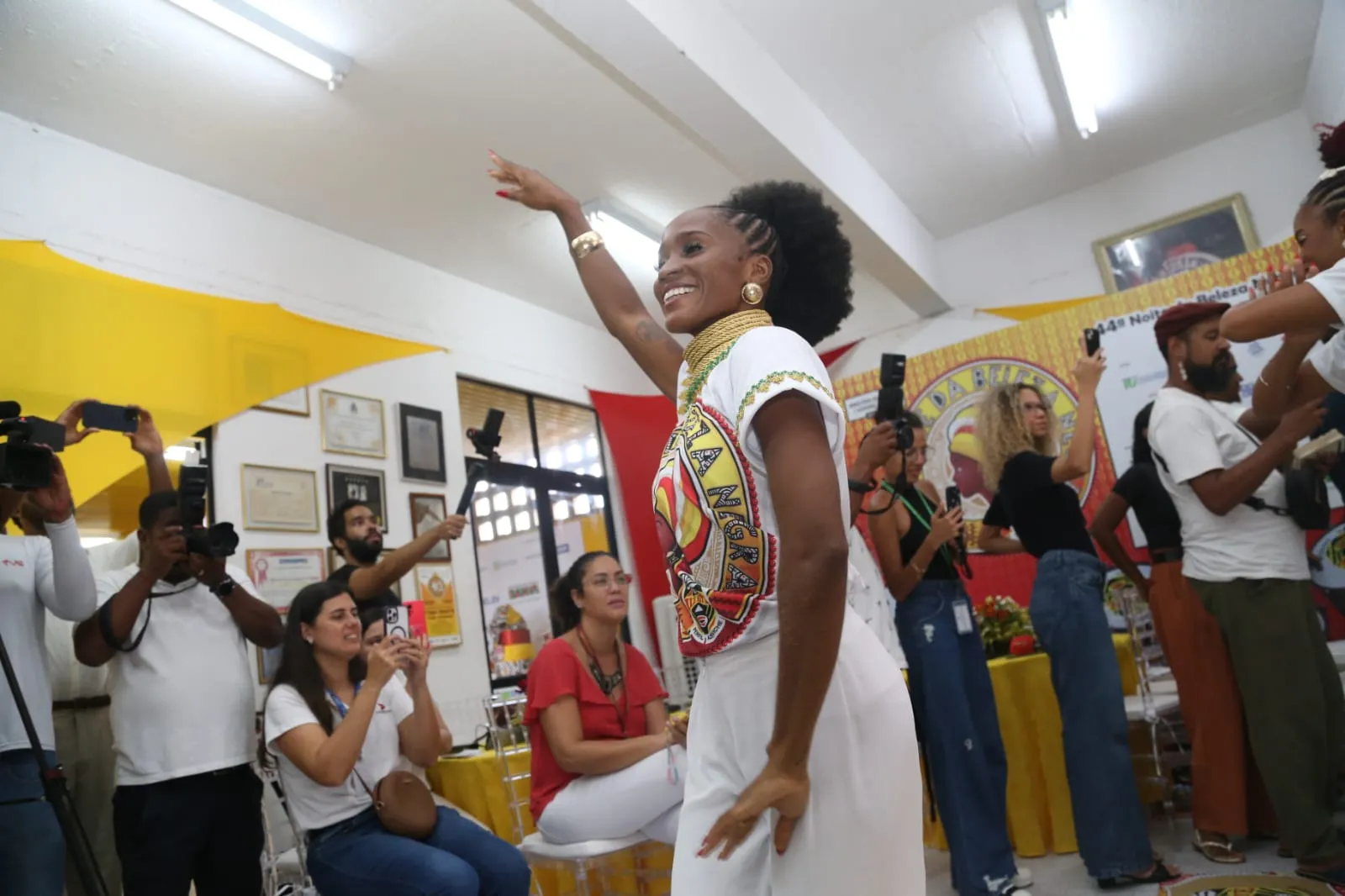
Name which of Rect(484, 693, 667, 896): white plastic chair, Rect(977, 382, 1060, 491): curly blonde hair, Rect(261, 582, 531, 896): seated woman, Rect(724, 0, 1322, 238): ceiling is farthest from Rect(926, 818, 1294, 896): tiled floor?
Rect(724, 0, 1322, 238): ceiling

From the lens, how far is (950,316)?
6477 millimetres

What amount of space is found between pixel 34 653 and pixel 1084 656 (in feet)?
9.24

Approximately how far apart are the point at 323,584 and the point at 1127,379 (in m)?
4.51

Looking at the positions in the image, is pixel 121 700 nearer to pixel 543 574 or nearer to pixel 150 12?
pixel 150 12

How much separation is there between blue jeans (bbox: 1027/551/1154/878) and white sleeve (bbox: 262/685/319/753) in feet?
6.94

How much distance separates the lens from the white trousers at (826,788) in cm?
82

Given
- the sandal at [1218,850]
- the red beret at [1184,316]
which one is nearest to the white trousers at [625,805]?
the sandal at [1218,850]

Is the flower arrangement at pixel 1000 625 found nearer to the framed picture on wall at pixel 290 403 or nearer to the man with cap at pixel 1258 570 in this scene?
the man with cap at pixel 1258 570

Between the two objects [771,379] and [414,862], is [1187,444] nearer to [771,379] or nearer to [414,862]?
[771,379]

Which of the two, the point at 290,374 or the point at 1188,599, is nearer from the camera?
the point at 1188,599

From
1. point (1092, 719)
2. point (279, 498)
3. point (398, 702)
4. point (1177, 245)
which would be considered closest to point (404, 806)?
point (398, 702)

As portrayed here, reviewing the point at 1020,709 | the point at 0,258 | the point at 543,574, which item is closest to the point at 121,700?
the point at 0,258

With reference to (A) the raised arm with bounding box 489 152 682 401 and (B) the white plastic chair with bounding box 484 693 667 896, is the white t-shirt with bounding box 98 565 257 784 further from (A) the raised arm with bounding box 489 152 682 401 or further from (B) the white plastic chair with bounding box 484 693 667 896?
(A) the raised arm with bounding box 489 152 682 401

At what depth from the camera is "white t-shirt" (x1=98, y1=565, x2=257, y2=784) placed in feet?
7.80
